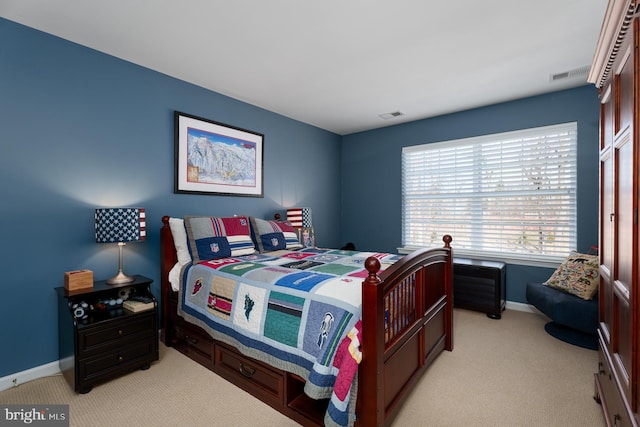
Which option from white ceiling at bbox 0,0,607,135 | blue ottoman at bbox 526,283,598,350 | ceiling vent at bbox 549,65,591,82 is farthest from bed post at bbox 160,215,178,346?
ceiling vent at bbox 549,65,591,82

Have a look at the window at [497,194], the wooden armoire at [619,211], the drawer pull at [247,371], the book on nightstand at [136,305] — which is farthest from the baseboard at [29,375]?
the window at [497,194]

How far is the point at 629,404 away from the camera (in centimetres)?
120

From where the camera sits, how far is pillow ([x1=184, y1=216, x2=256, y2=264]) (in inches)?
105

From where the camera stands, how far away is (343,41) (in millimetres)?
2422

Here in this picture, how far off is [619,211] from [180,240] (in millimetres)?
2957

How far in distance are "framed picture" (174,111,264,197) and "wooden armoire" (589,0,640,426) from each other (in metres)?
3.16

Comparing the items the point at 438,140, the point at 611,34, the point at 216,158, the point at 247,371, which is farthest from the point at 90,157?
the point at 438,140

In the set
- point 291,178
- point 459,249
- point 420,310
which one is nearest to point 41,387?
point 420,310

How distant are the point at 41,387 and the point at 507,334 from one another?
3919 mm

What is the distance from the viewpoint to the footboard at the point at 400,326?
58.4 inches

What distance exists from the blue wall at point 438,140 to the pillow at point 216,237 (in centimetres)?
244

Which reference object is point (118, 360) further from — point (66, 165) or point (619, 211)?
point (619, 211)

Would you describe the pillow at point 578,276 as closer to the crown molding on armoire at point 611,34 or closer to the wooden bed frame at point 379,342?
the wooden bed frame at point 379,342

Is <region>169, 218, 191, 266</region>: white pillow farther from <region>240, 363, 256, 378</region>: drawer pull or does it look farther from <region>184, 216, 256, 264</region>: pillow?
<region>240, 363, 256, 378</region>: drawer pull
